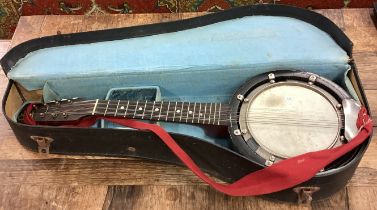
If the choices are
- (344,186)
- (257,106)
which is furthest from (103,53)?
(344,186)

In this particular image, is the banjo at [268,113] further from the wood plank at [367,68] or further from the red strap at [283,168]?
the wood plank at [367,68]

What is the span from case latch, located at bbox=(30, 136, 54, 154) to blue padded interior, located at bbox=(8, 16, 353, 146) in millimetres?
105

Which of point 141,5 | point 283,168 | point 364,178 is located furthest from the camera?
point 141,5

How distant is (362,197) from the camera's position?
797 mm

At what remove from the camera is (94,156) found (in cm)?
87

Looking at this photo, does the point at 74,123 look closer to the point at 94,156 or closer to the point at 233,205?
the point at 94,156

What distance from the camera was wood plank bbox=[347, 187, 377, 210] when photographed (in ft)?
2.58

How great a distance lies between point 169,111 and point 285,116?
220 mm

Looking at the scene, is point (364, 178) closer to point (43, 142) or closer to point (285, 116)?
point (285, 116)

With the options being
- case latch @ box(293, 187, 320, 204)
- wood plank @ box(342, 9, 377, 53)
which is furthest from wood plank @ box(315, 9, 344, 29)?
case latch @ box(293, 187, 320, 204)

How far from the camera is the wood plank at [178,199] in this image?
31.5 inches

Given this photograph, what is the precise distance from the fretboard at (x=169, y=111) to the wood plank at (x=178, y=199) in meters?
0.13

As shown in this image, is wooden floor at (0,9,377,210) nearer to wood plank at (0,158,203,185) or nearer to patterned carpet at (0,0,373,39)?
wood plank at (0,158,203,185)

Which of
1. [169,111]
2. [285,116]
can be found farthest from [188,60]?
[285,116]
